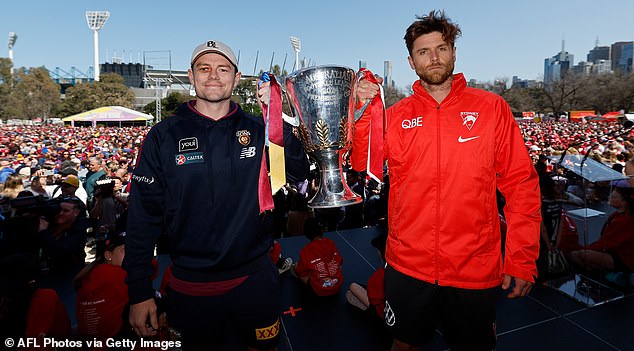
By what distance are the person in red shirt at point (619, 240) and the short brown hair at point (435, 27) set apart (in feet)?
12.6

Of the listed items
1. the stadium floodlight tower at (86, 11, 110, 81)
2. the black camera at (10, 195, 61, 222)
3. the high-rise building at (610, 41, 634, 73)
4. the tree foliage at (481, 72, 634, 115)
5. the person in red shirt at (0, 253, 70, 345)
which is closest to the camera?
the person in red shirt at (0, 253, 70, 345)

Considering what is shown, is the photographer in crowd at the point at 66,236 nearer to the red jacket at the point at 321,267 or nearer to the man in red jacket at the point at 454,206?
the red jacket at the point at 321,267

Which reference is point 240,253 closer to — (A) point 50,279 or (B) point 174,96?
(A) point 50,279

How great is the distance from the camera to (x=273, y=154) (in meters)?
1.82

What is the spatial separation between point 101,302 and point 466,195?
277cm

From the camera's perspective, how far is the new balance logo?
1.89 metres

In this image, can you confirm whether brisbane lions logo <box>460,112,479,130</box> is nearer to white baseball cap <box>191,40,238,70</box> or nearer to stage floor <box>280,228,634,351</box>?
white baseball cap <box>191,40,238,70</box>

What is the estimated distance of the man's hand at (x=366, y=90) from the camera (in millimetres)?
1931

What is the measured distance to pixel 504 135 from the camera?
1810 millimetres

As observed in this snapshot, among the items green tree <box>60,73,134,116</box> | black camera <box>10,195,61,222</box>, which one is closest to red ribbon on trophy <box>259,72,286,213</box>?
black camera <box>10,195,61,222</box>

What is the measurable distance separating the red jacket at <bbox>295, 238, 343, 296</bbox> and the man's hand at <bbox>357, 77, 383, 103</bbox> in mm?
2681

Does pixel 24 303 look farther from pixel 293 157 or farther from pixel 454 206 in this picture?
pixel 454 206

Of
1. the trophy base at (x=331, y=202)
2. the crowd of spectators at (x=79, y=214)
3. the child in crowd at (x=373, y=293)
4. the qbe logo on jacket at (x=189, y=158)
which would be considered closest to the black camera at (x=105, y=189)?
the crowd of spectators at (x=79, y=214)

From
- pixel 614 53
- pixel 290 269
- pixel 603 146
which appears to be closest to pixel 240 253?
pixel 290 269
